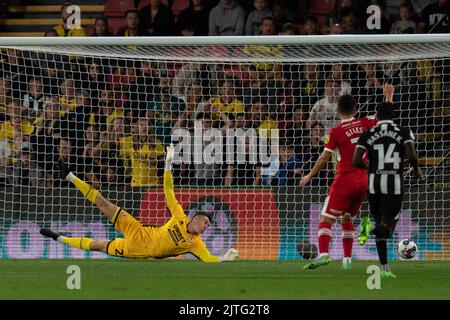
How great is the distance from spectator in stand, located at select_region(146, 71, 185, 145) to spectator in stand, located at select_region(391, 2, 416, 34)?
410cm

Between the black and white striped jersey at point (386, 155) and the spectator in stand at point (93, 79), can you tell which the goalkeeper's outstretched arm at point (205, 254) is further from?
the spectator in stand at point (93, 79)

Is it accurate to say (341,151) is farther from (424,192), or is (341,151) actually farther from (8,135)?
(8,135)

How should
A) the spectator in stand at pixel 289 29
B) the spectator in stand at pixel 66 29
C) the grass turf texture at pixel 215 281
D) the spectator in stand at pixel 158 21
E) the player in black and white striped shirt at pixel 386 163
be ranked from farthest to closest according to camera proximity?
the spectator in stand at pixel 66 29 → the spectator in stand at pixel 158 21 → the spectator in stand at pixel 289 29 → the player in black and white striped shirt at pixel 386 163 → the grass turf texture at pixel 215 281

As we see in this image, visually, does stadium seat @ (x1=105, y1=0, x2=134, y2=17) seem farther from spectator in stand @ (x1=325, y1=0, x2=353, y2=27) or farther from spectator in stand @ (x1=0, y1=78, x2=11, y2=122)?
spectator in stand @ (x1=0, y1=78, x2=11, y2=122)

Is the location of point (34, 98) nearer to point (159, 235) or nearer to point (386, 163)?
point (159, 235)

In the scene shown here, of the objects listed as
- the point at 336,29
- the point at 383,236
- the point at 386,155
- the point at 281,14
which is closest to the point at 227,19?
the point at 281,14

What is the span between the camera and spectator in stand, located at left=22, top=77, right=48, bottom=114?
1764 centimetres

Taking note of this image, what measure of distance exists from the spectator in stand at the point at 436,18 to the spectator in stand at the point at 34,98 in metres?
6.23

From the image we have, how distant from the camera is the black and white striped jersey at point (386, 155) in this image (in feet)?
40.0

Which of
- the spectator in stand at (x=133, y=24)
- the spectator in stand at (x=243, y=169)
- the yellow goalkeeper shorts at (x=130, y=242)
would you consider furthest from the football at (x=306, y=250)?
the spectator in stand at (x=133, y=24)

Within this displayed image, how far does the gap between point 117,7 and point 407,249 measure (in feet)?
28.3

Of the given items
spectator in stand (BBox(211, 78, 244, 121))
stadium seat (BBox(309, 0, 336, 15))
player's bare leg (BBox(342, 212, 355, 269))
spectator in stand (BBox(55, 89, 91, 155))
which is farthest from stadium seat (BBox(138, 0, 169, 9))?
player's bare leg (BBox(342, 212, 355, 269))

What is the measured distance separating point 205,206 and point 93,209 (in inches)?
66.9

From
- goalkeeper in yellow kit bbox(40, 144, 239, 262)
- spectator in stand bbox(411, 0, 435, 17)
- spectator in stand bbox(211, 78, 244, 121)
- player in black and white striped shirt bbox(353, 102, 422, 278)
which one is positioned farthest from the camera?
spectator in stand bbox(411, 0, 435, 17)
